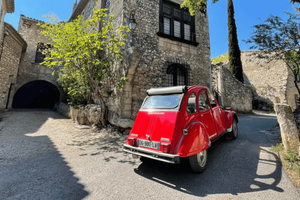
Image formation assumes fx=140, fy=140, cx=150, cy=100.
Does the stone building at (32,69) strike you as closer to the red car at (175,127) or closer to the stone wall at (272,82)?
the red car at (175,127)

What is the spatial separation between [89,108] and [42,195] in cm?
533

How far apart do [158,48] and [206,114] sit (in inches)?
206

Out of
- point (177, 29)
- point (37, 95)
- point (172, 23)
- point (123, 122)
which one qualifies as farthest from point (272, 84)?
point (37, 95)

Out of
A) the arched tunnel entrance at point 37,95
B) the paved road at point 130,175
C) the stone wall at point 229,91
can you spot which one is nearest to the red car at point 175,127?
the paved road at point 130,175

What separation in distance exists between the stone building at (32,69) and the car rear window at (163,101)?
13.0 m

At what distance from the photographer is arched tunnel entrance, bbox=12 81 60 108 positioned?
569 inches

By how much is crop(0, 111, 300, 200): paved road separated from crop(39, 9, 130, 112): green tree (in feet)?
9.99

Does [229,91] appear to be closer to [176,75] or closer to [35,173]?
[176,75]

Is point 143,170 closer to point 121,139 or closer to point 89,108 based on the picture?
point 121,139

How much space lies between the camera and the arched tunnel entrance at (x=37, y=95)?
47.4ft

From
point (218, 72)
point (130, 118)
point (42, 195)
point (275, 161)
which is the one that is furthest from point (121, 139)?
point (218, 72)

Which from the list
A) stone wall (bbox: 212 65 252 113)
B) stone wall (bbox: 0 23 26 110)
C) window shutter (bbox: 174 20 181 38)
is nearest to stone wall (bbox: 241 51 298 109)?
stone wall (bbox: 212 65 252 113)

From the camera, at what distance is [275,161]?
3154 millimetres

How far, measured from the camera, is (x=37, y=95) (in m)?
15.7
